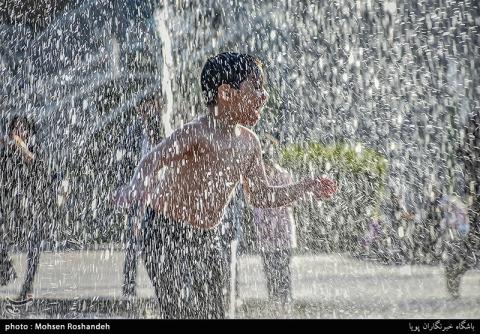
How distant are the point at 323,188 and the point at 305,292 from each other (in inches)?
133

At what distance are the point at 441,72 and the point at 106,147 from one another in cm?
799

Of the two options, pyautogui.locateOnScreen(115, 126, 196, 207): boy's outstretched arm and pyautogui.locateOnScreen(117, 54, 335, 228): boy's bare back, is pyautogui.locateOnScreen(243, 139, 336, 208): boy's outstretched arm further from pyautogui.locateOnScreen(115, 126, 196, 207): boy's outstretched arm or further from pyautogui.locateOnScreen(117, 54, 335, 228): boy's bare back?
pyautogui.locateOnScreen(115, 126, 196, 207): boy's outstretched arm

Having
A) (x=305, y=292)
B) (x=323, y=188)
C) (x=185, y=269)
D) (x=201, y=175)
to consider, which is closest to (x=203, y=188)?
(x=201, y=175)

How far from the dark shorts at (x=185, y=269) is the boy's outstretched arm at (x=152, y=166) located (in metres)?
0.12

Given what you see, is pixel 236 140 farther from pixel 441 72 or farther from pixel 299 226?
pixel 441 72

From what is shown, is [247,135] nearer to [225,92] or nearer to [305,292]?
[225,92]

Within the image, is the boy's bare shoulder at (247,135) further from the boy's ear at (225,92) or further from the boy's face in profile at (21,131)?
the boy's face in profile at (21,131)

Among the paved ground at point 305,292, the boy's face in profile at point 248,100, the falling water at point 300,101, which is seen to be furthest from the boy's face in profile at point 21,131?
the boy's face in profile at point 248,100

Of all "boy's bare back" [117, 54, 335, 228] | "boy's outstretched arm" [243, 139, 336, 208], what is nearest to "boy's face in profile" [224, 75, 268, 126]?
"boy's bare back" [117, 54, 335, 228]

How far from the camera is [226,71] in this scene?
343cm

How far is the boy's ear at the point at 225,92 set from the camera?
3.40 m

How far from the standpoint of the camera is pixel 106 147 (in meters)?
12.6
